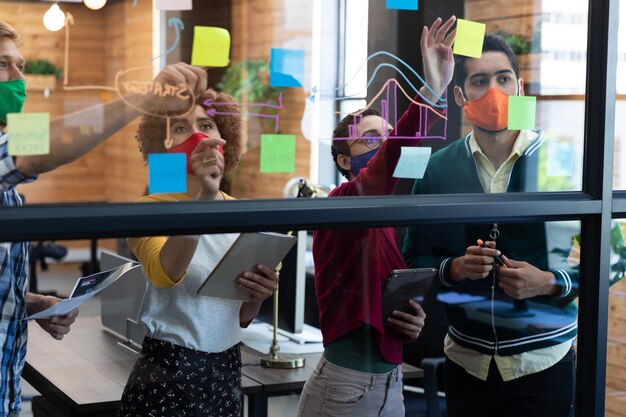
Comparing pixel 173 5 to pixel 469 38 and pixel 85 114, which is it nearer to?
pixel 85 114

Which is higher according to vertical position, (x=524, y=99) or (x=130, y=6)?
(x=130, y=6)

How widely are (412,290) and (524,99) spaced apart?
1.54ft

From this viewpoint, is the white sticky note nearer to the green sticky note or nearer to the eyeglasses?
the eyeglasses

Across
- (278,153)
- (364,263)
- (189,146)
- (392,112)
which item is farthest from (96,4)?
(364,263)

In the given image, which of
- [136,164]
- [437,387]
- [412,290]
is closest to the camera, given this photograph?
[136,164]

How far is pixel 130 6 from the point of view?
1474 millimetres

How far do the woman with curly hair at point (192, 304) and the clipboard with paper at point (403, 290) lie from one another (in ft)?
0.94

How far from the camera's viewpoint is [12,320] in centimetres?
152

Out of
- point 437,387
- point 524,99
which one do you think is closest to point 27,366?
point 437,387

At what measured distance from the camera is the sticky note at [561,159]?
1938 mm

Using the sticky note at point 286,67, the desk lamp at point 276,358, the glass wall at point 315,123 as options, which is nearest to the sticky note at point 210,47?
the glass wall at point 315,123

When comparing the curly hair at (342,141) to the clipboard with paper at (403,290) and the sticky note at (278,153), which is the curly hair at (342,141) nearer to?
Result: the sticky note at (278,153)

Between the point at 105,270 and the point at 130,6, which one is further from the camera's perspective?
the point at 105,270

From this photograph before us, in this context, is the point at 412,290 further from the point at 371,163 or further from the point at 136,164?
the point at 136,164
